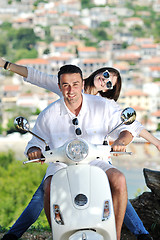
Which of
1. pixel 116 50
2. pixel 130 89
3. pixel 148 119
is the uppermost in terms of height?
pixel 116 50

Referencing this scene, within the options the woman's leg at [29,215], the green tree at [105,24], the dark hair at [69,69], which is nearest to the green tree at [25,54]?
the green tree at [105,24]

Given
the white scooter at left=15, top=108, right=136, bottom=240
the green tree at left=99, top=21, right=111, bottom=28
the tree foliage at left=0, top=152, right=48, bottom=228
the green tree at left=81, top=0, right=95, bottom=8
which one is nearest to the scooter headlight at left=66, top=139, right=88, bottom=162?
the white scooter at left=15, top=108, right=136, bottom=240

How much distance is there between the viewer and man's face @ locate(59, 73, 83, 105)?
2020 mm

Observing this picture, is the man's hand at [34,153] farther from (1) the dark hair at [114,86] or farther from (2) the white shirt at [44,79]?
(1) the dark hair at [114,86]

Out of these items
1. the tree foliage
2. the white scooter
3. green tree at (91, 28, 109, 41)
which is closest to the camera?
the white scooter

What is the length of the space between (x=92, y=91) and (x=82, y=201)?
1.07 m

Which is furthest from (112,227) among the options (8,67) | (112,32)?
(112,32)

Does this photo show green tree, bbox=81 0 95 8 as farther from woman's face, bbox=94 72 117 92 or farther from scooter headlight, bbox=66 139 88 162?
scooter headlight, bbox=66 139 88 162

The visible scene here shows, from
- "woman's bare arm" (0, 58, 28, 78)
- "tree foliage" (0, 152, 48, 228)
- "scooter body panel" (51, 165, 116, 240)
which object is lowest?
"tree foliage" (0, 152, 48, 228)

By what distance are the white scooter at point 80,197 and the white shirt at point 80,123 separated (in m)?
0.23

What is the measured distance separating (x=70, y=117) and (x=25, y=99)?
5949 cm

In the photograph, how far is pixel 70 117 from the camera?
206cm

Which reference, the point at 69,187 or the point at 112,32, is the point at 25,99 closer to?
the point at 112,32

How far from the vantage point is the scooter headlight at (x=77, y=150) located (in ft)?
5.81
